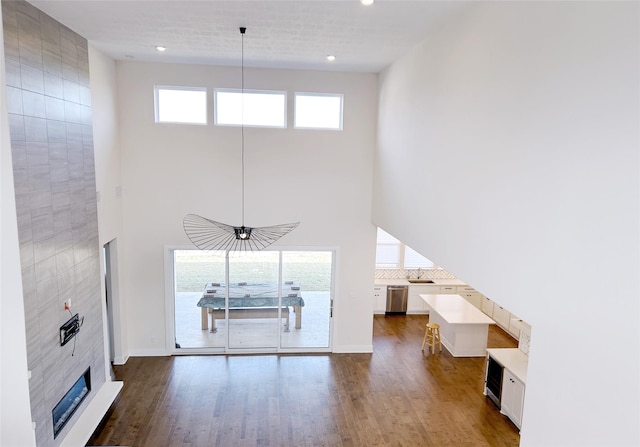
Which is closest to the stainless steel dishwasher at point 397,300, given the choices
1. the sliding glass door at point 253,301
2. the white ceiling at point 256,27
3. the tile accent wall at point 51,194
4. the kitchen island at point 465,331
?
the kitchen island at point 465,331

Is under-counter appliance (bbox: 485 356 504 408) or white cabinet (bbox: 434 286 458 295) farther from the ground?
white cabinet (bbox: 434 286 458 295)

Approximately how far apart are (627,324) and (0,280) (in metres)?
4.75

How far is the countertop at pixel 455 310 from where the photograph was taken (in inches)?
312

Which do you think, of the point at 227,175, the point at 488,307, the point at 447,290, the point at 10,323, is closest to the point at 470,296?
the point at 488,307

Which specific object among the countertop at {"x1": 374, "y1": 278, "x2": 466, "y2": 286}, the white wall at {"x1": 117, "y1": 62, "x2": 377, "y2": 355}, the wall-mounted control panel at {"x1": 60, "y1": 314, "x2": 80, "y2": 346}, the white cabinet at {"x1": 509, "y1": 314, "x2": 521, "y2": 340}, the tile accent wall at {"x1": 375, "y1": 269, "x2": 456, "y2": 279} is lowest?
the white cabinet at {"x1": 509, "y1": 314, "x2": 521, "y2": 340}

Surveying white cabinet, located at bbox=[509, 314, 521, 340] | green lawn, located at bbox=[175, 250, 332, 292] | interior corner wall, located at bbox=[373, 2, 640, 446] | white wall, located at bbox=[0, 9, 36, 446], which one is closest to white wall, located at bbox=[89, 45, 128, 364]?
green lawn, located at bbox=[175, 250, 332, 292]

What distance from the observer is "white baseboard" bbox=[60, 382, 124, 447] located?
4863mm

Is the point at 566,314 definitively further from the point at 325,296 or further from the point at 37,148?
the point at 325,296

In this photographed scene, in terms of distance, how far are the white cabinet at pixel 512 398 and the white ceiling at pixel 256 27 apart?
15.7 feet

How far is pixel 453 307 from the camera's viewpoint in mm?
8641

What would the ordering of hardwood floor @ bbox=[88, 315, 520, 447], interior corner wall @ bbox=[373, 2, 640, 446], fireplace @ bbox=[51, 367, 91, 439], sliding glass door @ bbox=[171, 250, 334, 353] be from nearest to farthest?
interior corner wall @ bbox=[373, 2, 640, 446]
fireplace @ bbox=[51, 367, 91, 439]
hardwood floor @ bbox=[88, 315, 520, 447]
sliding glass door @ bbox=[171, 250, 334, 353]

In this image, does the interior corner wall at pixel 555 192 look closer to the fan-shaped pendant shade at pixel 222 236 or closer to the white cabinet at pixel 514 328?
the fan-shaped pendant shade at pixel 222 236

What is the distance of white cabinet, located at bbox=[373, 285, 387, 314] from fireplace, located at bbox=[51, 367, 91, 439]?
6.41m

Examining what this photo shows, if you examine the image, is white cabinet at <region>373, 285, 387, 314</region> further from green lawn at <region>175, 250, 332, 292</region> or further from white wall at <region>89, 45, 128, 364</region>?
white wall at <region>89, 45, 128, 364</region>
